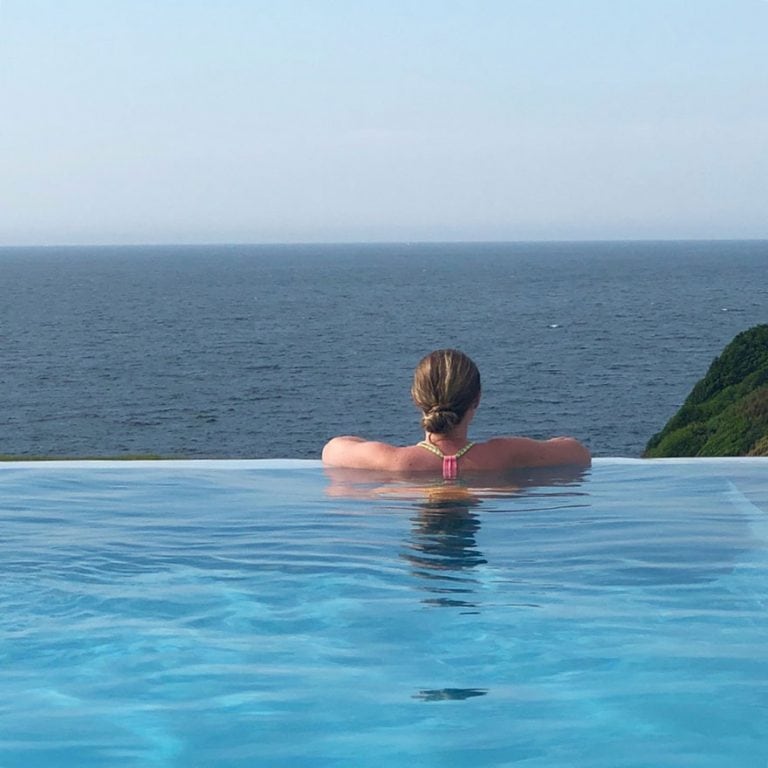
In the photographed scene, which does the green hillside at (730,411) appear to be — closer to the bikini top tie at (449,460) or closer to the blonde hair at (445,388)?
the bikini top tie at (449,460)

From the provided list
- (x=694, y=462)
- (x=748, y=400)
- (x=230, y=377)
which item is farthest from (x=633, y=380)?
(x=694, y=462)

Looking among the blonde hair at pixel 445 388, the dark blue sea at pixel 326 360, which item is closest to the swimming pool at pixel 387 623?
the blonde hair at pixel 445 388

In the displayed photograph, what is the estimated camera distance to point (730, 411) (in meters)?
14.8

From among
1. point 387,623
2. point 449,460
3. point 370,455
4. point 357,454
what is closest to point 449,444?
point 449,460

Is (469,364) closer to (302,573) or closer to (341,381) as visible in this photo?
(302,573)

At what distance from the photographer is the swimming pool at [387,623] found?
3.93m

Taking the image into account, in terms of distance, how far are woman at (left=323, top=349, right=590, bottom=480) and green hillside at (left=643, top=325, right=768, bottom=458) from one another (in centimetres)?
584

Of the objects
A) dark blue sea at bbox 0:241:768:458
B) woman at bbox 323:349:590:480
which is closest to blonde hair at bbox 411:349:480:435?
woman at bbox 323:349:590:480

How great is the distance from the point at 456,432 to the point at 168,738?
292 centimetres

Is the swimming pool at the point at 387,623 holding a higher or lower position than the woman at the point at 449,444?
lower

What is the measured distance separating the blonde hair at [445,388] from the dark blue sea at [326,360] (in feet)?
121

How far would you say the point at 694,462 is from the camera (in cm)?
814

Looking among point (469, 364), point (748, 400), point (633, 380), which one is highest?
point (469, 364)

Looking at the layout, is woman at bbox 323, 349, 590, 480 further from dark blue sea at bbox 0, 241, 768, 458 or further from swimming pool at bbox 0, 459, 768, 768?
dark blue sea at bbox 0, 241, 768, 458
